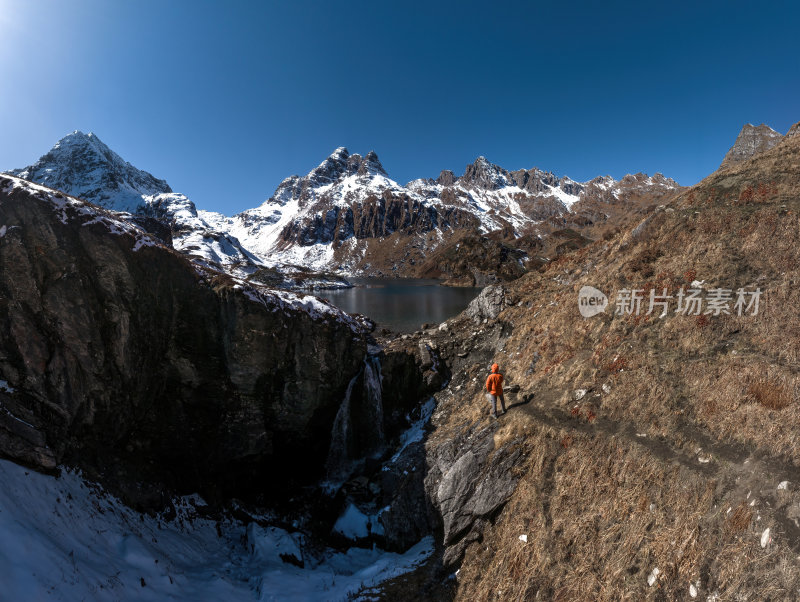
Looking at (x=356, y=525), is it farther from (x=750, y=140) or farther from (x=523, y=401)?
(x=750, y=140)

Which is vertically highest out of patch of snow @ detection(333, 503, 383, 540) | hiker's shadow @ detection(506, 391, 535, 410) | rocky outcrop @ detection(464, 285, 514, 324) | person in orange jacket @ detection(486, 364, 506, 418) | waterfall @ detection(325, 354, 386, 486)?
rocky outcrop @ detection(464, 285, 514, 324)

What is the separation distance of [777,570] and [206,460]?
24982 millimetres

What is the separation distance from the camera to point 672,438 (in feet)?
35.8

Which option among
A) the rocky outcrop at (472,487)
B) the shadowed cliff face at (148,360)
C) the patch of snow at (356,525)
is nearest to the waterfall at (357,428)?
the shadowed cliff face at (148,360)

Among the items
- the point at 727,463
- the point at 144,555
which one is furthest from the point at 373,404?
the point at 727,463

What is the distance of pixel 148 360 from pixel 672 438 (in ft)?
82.6

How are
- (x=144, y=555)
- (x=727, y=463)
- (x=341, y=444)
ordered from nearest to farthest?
1. (x=727, y=463)
2. (x=144, y=555)
3. (x=341, y=444)

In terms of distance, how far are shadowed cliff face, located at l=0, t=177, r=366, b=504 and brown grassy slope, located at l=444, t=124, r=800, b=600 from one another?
508 inches

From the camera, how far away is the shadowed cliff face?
14.6m

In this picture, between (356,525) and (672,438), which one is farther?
(356,525)

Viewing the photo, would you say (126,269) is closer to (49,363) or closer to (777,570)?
(49,363)

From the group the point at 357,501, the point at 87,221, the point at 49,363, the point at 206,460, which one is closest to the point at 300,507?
the point at 357,501

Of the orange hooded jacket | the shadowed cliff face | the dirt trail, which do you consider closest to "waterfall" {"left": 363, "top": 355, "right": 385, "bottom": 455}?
the shadowed cliff face

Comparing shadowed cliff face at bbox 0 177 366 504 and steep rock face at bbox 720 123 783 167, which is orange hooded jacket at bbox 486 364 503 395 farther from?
steep rock face at bbox 720 123 783 167
